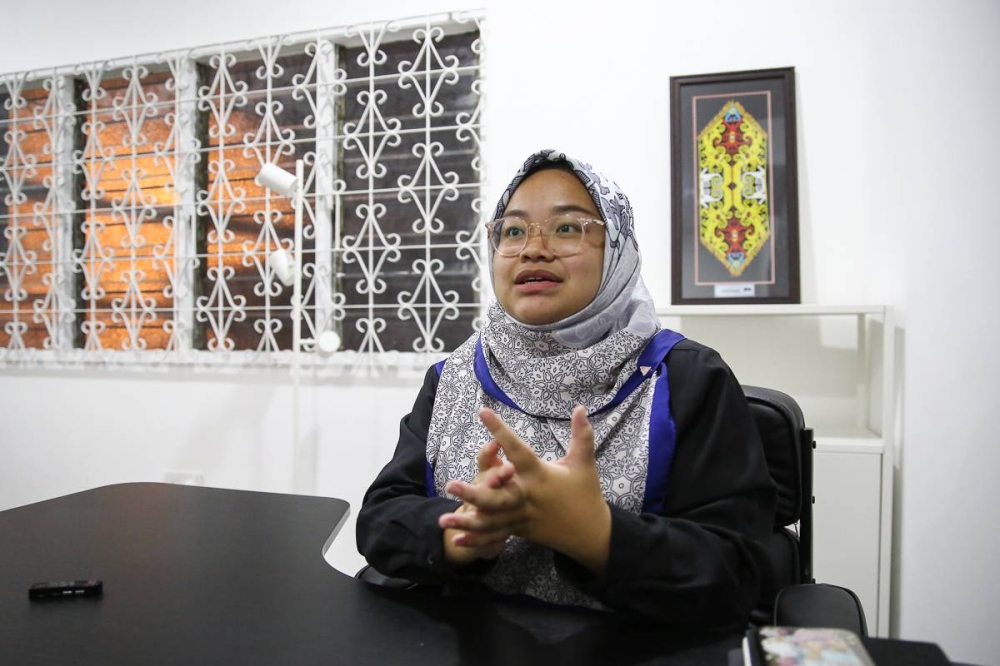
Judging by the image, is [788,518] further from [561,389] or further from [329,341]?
[329,341]

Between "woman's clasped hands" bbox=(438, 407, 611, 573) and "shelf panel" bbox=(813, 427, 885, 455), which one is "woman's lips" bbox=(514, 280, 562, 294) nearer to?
"woman's clasped hands" bbox=(438, 407, 611, 573)

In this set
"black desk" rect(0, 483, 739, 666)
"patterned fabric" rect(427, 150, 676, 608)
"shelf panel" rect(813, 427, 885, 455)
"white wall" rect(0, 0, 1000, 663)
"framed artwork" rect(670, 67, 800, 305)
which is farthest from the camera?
"framed artwork" rect(670, 67, 800, 305)

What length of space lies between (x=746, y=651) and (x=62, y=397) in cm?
321

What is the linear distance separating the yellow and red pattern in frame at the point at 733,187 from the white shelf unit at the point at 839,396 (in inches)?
9.2

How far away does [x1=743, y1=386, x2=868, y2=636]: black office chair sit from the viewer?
903 millimetres

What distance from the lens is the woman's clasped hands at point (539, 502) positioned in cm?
74

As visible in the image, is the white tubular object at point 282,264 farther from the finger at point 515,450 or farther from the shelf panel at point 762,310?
the finger at point 515,450

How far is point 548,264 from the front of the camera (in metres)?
1.05

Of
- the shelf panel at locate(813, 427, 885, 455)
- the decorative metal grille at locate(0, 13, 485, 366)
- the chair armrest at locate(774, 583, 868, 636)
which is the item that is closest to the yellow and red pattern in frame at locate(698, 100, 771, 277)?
the shelf panel at locate(813, 427, 885, 455)

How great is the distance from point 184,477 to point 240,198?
1185 mm

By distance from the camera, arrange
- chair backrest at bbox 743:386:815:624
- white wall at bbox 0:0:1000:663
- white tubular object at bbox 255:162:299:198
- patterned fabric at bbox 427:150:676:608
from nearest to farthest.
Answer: patterned fabric at bbox 427:150:676:608
chair backrest at bbox 743:386:815:624
white wall at bbox 0:0:1000:663
white tubular object at bbox 255:162:299:198

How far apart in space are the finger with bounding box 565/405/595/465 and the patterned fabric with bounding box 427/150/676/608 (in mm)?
194

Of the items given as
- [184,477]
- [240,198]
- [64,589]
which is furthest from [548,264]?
[184,477]

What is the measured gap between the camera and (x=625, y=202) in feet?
3.81
